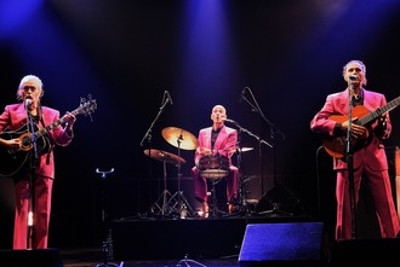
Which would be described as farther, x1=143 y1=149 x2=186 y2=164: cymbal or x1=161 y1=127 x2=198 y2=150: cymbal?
x1=161 y1=127 x2=198 y2=150: cymbal

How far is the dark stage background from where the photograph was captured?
9.15 meters

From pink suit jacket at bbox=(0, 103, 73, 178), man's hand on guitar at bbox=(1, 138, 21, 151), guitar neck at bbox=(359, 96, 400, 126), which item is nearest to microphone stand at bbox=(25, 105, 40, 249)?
man's hand on guitar at bbox=(1, 138, 21, 151)

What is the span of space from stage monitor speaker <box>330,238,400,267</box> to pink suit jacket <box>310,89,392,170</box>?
1.92 m

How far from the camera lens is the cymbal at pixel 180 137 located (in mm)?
8414

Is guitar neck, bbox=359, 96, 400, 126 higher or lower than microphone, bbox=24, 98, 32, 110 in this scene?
lower

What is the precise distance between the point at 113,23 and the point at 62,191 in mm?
3059

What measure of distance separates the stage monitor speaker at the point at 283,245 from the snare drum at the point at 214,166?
12.2ft

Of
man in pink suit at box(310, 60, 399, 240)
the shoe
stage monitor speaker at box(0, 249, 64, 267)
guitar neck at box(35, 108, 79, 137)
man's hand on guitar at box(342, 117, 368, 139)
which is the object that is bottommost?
stage monitor speaker at box(0, 249, 64, 267)

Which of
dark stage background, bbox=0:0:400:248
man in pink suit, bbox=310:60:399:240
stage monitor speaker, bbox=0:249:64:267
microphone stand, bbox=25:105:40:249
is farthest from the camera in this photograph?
dark stage background, bbox=0:0:400:248

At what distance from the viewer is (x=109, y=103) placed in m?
9.77

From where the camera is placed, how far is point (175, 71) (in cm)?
991

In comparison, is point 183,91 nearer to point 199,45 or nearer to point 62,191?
point 199,45

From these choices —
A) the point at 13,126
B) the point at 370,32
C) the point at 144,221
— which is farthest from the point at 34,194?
the point at 370,32

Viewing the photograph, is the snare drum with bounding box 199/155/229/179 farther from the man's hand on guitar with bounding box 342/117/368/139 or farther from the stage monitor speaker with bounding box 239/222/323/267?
the stage monitor speaker with bounding box 239/222/323/267
